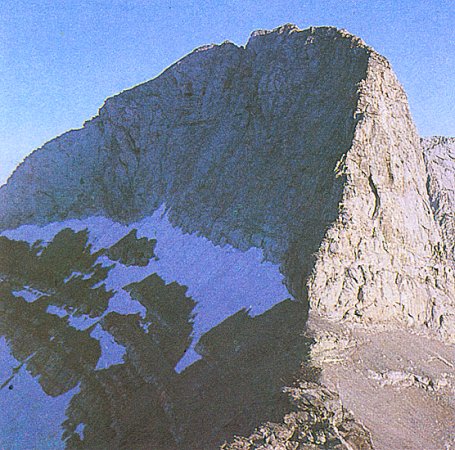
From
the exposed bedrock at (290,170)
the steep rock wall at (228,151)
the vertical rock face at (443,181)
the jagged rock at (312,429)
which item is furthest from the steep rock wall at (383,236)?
the vertical rock face at (443,181)

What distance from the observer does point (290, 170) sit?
55562 mm

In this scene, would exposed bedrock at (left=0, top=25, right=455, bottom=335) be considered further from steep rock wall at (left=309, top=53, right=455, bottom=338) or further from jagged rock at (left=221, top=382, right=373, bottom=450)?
jagged rock at (left=221, top=382, right=373, bottom=450)

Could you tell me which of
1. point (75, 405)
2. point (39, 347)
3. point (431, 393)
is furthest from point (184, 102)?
point (431, 393)

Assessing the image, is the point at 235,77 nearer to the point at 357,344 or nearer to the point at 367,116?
the point at 367,116

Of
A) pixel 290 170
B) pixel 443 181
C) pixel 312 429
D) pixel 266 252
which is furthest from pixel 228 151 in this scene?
pixel 312 429

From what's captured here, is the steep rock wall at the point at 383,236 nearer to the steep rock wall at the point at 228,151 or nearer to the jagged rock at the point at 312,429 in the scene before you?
the steep rock wall at the point at 228,151

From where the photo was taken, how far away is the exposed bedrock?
46219mm

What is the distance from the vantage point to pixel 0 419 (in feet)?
152

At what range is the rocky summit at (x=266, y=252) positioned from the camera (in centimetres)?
3353

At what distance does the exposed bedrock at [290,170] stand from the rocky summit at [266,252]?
0.22 meters

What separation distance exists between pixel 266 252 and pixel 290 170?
9729 millimetres

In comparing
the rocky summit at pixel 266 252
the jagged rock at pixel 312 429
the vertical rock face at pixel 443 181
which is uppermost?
the vertical rock face at pixel 443 181

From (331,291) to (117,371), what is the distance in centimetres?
1998

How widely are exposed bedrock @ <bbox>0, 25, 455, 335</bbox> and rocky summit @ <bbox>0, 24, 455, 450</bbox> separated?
22 centimetres
